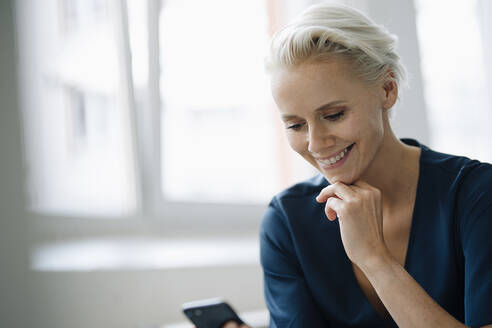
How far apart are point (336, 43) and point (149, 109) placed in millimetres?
1306

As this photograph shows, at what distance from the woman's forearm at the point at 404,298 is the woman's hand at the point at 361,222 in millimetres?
30

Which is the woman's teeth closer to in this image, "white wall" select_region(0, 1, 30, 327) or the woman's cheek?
the woman's cheek

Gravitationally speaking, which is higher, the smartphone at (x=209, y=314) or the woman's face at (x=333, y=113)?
the woman's face at (x=333, y=113)

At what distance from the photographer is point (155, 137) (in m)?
2.34

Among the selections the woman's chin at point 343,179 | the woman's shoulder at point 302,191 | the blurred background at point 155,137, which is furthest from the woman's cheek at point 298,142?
the blurred background at point 155,137

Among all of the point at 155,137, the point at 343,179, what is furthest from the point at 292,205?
the point at 155,137

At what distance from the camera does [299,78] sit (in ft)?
3.88

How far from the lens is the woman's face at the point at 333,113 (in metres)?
1.17

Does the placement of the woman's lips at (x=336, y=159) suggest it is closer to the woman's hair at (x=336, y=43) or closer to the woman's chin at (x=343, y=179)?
the woman's chin at (x=343, y=179)

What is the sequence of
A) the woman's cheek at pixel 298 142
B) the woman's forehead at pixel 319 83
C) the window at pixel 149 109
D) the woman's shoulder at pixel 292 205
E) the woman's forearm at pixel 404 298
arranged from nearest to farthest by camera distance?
1. the woman's forearm at pixel 404 298
2. the woman's forehead at pixel 319 83
3. the woman's cheek at pixel 298 142
4. the woman's shoulder at pixel 292 205
5. the window at pixel 149 109

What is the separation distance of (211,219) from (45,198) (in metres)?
0.87

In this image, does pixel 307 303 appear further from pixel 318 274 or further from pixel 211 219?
pixel 211 219

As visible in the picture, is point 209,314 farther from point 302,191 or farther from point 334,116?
point 334,116

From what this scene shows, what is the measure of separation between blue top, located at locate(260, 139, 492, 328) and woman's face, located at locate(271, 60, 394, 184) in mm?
193
